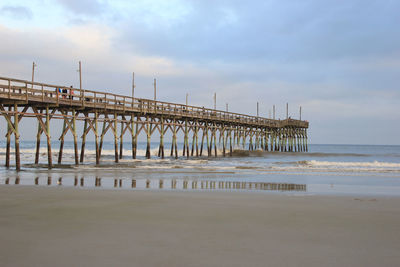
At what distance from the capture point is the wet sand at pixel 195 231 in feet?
13.3

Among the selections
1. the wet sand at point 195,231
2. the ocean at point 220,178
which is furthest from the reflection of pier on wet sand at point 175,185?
the wet sand at point 195,231

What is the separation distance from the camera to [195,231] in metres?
5.23

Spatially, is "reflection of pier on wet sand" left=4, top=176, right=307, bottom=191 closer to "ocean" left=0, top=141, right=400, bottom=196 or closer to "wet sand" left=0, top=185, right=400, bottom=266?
"ocean" left=0, top=141, right=400, bottom=196

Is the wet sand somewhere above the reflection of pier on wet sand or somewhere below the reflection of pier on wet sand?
above

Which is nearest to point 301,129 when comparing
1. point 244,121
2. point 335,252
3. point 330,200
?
point 244,121

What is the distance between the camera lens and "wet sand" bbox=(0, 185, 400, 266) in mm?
4051

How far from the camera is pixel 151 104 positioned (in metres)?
28.5

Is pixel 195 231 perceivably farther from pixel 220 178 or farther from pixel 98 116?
pixel 98 116

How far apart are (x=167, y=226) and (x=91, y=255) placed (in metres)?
1.61

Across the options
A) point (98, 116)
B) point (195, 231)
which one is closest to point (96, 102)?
point (98, 116)

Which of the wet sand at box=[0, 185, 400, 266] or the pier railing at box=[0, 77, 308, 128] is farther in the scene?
the pier railing at box=[0, 77, 308, 128]

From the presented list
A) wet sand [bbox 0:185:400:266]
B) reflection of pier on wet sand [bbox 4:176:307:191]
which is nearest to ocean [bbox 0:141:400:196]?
reflection of pier on wet sand [bbox 4:176:307:191]

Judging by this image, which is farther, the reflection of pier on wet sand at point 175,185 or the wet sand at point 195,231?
the reflection of pier on wet sand at point 175,185

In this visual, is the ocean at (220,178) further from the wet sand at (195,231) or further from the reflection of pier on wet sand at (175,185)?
the wet sand at (195,231)
